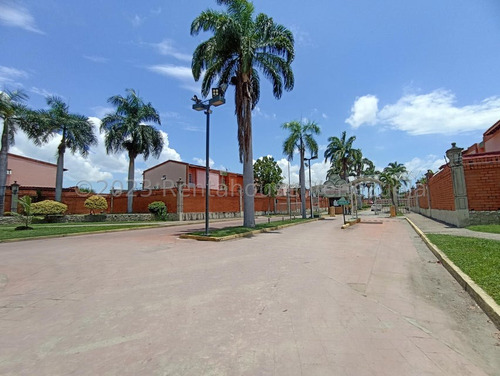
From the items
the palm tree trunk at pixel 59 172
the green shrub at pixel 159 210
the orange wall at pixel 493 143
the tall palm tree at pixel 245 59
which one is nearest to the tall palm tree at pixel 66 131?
the palm tree trunk at pixel 59 172

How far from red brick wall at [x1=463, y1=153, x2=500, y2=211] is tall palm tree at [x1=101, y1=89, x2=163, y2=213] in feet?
87.3

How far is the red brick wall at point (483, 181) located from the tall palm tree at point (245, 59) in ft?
36.4

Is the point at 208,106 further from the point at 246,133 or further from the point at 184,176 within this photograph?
the point at 184,176

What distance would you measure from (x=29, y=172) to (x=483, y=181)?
46479 millimetres

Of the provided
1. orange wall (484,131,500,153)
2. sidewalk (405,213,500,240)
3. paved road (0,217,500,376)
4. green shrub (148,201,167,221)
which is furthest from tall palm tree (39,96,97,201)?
orange wall (484,131,500,153)

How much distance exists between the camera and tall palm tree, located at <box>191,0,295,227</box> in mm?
15805

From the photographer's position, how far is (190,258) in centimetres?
813

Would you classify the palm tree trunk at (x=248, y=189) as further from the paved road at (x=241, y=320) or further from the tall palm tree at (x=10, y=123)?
the tall palm tree at (x=10, y=123)

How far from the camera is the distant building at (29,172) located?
34.5 m

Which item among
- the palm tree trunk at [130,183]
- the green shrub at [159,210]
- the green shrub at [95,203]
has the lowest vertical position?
the green shrub at [159,210]

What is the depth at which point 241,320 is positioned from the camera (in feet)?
12.3

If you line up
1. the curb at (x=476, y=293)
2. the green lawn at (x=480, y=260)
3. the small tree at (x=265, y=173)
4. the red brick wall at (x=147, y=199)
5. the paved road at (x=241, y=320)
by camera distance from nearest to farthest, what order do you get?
the paved road at (x=241, y=320) → the curb at (x=476, y=293) → the green lawn at (x=480, y=260) → the red brick wall at (x=147, y=199) → the small tree at (x=265, y=173)

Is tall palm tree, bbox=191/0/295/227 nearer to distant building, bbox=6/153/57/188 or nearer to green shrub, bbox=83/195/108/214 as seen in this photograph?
green shrub, bbox=83/195/108/214

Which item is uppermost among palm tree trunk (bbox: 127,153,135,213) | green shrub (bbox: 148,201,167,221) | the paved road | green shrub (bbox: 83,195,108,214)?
palm tree trunk (bbox: 127,153,135,213)
